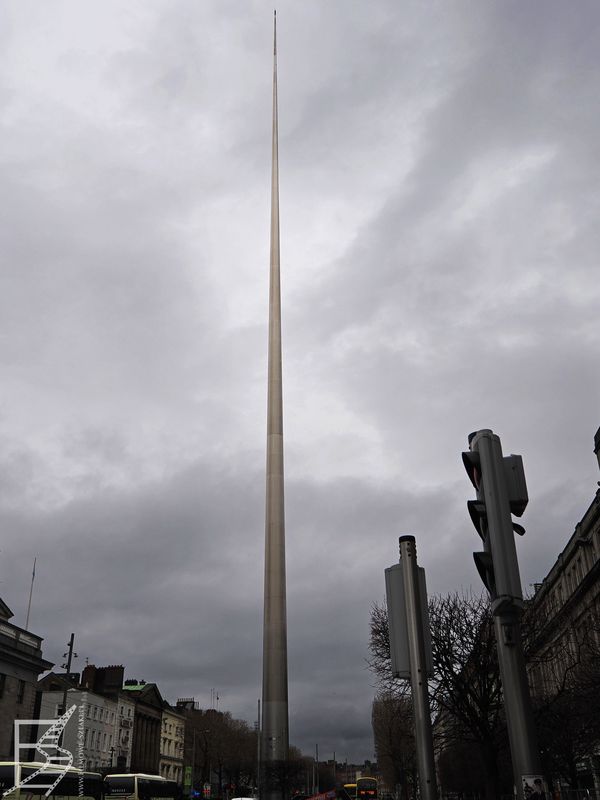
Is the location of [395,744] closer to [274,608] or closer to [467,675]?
[467,675]

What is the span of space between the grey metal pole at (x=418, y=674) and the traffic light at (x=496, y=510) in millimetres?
827

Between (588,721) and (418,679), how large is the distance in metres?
36.8

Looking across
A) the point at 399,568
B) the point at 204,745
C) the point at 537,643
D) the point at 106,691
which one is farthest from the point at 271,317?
the point at 204,745

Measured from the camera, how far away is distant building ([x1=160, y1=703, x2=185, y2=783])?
385 feet

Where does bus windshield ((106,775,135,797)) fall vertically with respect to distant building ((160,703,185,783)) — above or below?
below

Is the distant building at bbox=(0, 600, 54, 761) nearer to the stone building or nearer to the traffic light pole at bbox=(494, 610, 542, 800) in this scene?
the stone building

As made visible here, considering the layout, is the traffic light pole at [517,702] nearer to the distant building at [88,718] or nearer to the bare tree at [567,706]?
the bare tree at [567,706]

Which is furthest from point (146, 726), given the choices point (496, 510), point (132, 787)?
point (496, 510)

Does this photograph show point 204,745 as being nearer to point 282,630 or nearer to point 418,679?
point 282,630

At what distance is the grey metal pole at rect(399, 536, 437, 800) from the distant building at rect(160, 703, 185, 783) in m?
124

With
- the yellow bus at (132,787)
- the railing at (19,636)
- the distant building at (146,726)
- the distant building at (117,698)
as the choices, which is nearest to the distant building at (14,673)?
the railing at (19,636)

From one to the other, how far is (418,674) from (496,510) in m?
1.43

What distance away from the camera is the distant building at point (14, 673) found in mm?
58188

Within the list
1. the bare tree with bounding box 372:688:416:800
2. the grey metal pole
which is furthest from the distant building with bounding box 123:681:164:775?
the grey metal pole
